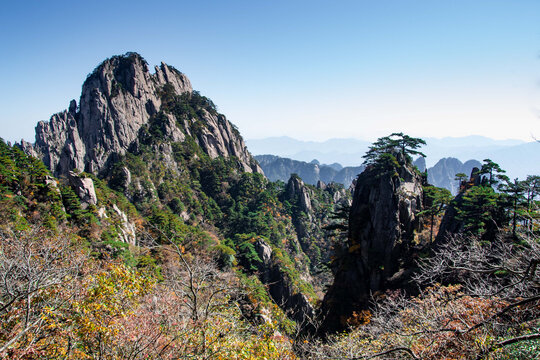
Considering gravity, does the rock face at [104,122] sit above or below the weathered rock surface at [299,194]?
above

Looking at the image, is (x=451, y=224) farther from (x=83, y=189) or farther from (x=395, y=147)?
(x=83, y=189)

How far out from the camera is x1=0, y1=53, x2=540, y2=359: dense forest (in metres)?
6.89

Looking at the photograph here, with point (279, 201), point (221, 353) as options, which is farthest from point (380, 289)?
point (279, 201)

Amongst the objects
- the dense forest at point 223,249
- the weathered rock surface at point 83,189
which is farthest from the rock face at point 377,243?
the weathered rock surface at point 83,189

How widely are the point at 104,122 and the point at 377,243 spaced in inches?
2332

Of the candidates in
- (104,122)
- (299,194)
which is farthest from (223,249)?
(104,122)

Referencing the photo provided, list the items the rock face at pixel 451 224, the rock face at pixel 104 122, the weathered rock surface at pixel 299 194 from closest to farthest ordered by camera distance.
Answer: the rock face at pixel 451 224 < the rock face at pixel 104 122 < the weathered rock surface at pixel 299 194

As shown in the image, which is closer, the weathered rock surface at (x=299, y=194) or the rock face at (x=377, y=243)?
the rock face at (x=377, y=243)

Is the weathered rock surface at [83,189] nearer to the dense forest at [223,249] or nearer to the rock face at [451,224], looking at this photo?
the dense forest at [223,249]

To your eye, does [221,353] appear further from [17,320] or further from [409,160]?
[409,160]

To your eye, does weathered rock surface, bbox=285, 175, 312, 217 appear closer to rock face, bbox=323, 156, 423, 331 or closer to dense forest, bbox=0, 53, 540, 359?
dense forest, bbox=0, 53, 540, 359

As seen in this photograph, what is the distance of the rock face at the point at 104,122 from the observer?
179 feet

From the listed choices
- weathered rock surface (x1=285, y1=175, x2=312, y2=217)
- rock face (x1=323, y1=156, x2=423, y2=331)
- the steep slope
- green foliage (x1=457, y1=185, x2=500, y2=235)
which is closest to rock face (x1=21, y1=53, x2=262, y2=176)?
the steep slope

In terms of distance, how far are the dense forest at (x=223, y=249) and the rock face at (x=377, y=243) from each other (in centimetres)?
13
